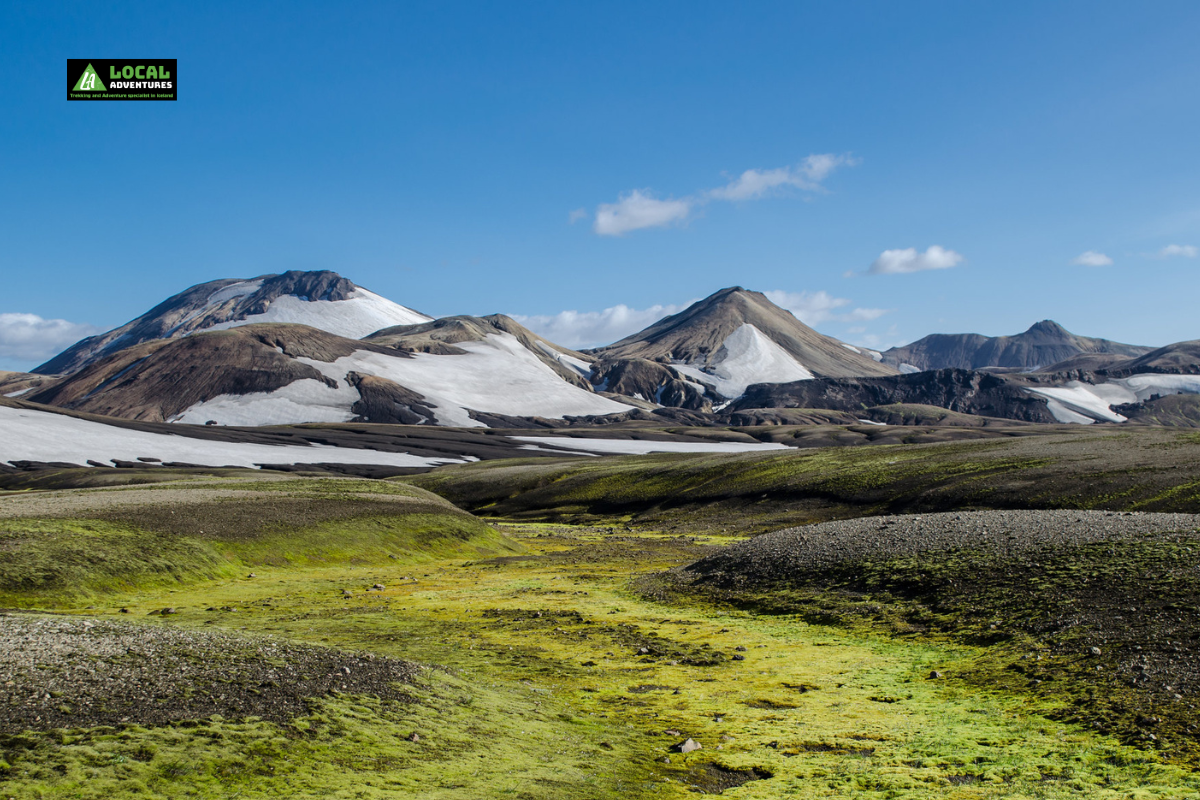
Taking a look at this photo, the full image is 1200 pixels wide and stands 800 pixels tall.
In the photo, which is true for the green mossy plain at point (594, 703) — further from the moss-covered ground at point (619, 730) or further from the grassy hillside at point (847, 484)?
the grassy hillside at point (847, 484)

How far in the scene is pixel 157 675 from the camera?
1762 cm

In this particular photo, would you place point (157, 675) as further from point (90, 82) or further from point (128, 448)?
point (128, 448)

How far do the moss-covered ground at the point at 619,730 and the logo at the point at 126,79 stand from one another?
3007 centimetres

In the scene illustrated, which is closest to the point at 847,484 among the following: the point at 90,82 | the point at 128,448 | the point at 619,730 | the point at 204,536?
the point at 204,536

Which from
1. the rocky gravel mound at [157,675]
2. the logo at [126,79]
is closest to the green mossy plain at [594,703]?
the rocky gravel mound at [157,675]

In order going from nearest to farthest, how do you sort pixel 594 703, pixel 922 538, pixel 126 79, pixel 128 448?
1. pixel 594 703
2. pixel 922 538
3. pixel 126 79
4. pixel 128 448

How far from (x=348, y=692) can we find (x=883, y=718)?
511 inches

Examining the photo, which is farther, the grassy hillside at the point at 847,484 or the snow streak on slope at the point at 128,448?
the snow streak on slope at the point at 128,448

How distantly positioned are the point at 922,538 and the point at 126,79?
170 ft

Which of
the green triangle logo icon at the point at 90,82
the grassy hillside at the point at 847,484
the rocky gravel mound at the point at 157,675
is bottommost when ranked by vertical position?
the grassy hillside at the point at 847,484

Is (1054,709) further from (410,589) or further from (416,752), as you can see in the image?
(410,589)

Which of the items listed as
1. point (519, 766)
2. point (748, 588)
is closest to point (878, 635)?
point (748, 588)

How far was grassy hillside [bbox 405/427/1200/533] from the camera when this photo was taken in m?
65.9

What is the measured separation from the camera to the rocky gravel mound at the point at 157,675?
15531mm
